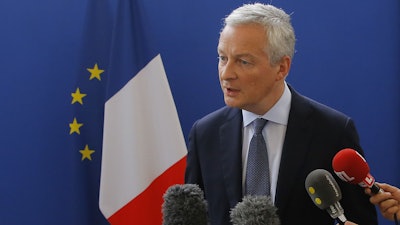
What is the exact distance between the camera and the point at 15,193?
2.38m

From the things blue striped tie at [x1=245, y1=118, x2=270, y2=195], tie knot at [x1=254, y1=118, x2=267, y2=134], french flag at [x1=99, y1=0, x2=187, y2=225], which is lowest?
blue striped tie at [x1=245, y1=118, x2=270, y2=195]

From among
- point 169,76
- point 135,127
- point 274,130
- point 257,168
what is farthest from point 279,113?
point 169,76

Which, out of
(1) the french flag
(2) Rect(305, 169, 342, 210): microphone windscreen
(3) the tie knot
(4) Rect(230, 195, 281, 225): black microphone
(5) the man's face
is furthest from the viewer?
(1) the french flag

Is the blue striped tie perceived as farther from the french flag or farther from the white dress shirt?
the french flag

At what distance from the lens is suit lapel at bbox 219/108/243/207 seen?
1332mm

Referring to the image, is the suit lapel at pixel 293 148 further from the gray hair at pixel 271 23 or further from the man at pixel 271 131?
the gray hair at pixel 271 23

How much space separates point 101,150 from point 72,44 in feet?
1.63

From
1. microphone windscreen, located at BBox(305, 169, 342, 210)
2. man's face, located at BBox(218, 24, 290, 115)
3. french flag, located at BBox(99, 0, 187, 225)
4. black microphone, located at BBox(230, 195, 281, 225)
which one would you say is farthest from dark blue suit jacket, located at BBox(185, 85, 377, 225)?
french flag, located at BBox(99, 0, 187, 225)

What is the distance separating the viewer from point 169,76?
246cm

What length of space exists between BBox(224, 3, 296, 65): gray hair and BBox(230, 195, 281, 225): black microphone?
46 centimetres

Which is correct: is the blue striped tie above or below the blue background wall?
below

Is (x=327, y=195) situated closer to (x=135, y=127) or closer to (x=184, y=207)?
(x=184, y=207)

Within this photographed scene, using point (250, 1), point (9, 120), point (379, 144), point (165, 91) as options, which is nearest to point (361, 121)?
point (379, 144)

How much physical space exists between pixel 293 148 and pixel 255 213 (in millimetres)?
439
